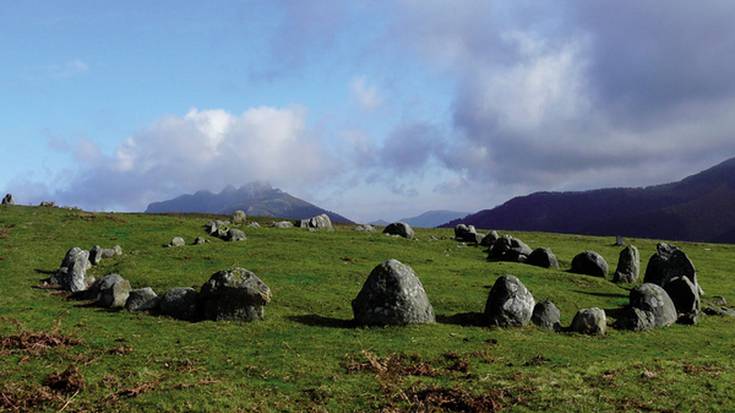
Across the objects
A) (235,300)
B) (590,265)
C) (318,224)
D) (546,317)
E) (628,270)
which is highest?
(318,224)

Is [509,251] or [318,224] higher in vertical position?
[318,224]

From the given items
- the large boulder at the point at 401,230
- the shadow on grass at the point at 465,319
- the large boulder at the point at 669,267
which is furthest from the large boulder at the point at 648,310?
the large boulder at the point at 401,230

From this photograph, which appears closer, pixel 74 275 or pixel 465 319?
pixel 465 319

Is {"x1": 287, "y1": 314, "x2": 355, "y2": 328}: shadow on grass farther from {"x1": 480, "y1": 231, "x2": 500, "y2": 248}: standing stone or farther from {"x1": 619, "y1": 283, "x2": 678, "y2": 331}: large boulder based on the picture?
{"x1": 480, "y1": 231, "x2": 500, "y2": 248}: standing stone

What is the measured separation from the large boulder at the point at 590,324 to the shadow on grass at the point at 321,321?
11.6 m

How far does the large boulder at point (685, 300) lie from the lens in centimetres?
3381

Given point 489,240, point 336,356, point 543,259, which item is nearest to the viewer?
point 336,356

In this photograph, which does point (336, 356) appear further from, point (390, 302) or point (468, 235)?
point (468, 235)

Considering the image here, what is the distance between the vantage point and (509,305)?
29438 millimetres

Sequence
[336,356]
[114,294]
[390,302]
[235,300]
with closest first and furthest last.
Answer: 1. [336,356]
2. [390,302]
3. [235,300]
4. [114,294]

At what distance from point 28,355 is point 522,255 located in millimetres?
44642

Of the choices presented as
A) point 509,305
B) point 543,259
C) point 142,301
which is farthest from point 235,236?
point 509,305

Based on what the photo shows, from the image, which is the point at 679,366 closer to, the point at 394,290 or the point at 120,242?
the point at 394,290

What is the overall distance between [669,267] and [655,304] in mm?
14692
